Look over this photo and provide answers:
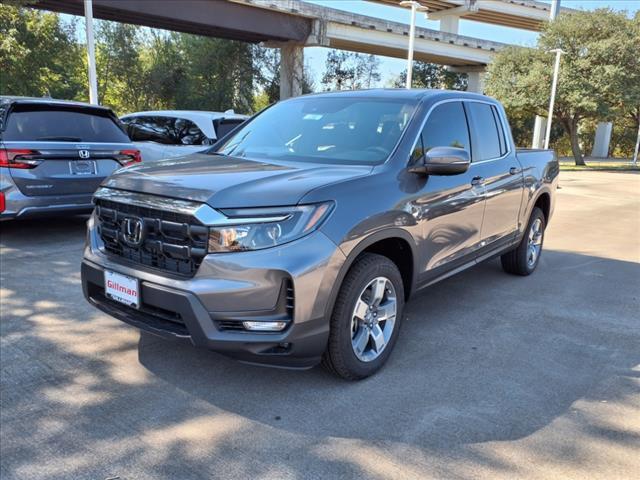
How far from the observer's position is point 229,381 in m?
3.42

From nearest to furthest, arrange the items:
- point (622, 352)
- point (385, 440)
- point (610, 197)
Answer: point (385, 440), point (622, 352), point (610, 197)

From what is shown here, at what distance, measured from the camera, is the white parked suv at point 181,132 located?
345 inches

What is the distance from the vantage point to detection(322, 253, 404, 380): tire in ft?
10.3

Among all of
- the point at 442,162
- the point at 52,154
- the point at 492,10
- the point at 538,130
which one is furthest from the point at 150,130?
the point at 492,10

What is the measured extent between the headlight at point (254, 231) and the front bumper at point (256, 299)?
0.14 ft

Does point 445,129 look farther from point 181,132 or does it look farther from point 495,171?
point 181,132

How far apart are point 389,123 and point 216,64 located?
3600 centimetres

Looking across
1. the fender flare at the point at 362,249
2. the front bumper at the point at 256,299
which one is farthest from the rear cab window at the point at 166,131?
the front bumper at the point at 256,299

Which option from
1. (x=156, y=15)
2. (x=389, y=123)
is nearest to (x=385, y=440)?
(x=389, y=123)

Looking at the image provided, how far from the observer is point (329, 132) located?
4.08 meters

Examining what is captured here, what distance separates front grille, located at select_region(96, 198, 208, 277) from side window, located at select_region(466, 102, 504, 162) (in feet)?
8.88

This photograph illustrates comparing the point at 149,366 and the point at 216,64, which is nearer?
the point at 149,366

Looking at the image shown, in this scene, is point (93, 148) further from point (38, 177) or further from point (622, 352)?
point (622, 352)

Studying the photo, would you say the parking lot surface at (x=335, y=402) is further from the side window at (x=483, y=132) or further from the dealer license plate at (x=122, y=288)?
the side window at (x=483, y=132)
